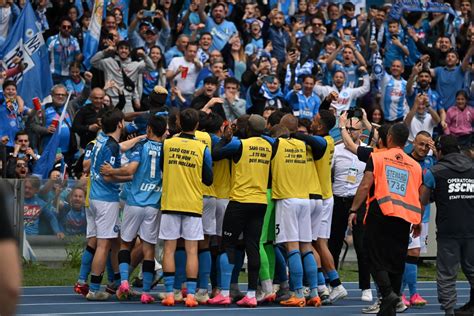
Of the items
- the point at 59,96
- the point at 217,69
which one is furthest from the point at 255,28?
the point at 59,96

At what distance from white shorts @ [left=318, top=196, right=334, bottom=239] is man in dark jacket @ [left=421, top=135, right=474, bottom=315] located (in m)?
2.21

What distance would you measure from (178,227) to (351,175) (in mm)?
2577

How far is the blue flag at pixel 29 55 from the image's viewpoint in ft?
65.8

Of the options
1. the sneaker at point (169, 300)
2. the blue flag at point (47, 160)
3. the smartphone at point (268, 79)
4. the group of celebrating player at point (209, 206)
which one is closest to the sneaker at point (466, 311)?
the group of celebrating player at point (209, 206)

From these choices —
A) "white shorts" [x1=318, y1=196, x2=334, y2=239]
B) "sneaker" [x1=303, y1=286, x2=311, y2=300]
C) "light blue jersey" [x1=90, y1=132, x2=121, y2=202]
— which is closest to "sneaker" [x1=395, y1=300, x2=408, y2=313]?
"sneaker" [x1=303, y1=286, x2=311, y2=300]

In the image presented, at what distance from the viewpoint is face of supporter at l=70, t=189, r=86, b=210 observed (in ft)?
55.2

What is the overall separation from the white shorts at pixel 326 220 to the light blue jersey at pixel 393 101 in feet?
Result: 28.1

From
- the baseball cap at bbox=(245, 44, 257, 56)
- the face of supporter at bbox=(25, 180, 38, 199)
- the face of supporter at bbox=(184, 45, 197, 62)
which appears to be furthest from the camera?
the baseball cap at bbox=(245, 44, 257, 56)

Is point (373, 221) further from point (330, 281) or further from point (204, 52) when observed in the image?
point (204, 52)

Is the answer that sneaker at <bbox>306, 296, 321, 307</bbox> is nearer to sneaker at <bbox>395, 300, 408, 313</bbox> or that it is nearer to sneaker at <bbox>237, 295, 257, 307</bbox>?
sneaker at <bbox>237, 295, 257, 307</bbox>

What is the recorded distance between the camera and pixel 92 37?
2077cm

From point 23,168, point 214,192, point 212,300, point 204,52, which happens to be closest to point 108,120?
point 214,192

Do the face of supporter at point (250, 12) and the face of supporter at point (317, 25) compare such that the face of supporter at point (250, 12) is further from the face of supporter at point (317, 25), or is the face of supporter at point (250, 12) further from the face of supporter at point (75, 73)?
the face of supporter at point (75, 73)

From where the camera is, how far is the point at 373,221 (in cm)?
1159
